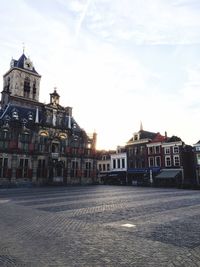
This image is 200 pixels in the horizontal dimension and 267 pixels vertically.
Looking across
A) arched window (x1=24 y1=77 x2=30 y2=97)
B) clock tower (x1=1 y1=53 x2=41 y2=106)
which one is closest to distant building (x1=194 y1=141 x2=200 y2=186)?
clock tower (x1=1 y1=53 x2=41 y2=106)

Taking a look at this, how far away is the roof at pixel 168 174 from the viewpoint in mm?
46312

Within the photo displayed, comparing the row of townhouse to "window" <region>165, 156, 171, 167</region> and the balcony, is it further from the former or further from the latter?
the balcony

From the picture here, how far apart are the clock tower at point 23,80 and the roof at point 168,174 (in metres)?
30.2

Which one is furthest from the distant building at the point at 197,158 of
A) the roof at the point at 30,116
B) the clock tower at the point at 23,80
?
the clock tower at the point at 23,80

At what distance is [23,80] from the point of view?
51656 mm

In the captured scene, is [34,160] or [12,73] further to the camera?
[12,73]

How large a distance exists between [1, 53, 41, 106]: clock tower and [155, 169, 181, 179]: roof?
30238mm

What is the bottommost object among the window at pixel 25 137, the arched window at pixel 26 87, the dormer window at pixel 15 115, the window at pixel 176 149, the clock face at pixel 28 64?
the window at pixel 176 149

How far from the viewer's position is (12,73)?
51969mm

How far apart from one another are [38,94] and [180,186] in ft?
115

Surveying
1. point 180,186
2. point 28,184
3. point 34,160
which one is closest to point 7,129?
point 34,160

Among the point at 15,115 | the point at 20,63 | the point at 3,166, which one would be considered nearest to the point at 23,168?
the point at 3,166

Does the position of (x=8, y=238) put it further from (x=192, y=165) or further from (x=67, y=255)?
(x=192, y=165)

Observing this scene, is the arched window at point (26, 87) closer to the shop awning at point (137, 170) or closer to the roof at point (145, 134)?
the roof at point (145, 134)
